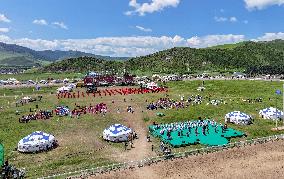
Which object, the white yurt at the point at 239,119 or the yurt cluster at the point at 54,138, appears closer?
the yurt cluster at the point at 54,138

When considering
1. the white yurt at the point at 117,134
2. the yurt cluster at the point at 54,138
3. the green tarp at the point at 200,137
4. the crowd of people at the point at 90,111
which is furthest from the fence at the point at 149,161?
the crowd of people at the point at 90,111

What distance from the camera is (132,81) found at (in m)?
116

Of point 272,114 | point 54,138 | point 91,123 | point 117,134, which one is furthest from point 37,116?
point 272,114

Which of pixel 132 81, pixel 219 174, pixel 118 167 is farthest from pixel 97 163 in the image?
pixel 132 81

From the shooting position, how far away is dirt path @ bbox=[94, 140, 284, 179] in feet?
114

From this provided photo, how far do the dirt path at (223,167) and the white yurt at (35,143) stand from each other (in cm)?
1059

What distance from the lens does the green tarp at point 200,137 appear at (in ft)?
147

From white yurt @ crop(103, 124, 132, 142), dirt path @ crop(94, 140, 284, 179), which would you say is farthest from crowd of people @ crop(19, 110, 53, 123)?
dirt path @ crop(94, 140, 284, 179)

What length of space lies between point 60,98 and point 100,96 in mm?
9260

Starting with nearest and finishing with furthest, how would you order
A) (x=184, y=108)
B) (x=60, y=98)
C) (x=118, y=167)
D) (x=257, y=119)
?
(x=118, y=167)
(x=257, y=119)
(x=184, y=108)
(x=60, y=98)

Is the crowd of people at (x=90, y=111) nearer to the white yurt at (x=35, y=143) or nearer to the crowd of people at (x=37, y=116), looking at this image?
the crowd of people at (x=37, y=116)

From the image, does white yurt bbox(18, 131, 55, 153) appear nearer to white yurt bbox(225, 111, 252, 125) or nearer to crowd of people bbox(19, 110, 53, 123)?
crowd of people bbox(19, 110, 53, 123)

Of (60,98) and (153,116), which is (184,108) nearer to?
(153,116)

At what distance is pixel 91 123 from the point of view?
186 ft
